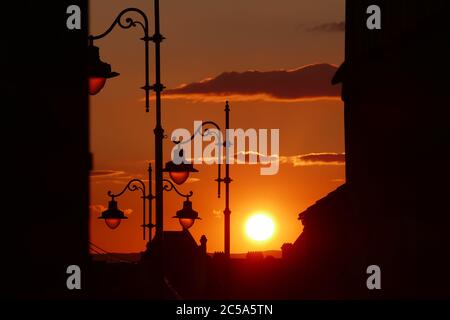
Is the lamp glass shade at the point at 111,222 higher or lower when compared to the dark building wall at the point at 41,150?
lower

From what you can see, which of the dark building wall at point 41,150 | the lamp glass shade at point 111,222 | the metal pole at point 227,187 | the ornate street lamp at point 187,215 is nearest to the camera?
the dark building wall at point 41,150

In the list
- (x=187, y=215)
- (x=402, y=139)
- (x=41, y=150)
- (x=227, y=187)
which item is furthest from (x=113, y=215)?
(x=41, y=150)

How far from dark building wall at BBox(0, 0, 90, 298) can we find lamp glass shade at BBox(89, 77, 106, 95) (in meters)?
0.60

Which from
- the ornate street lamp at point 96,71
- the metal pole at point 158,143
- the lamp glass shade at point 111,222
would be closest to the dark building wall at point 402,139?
the metal pole at point 158,143

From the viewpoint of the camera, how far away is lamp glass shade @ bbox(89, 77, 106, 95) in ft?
58.9

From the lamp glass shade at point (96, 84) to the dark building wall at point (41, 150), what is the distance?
0.60 m

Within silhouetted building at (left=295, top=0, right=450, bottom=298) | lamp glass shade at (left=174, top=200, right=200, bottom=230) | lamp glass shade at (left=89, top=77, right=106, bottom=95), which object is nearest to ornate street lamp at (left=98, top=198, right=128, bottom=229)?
lamp glass shade at (left=174, top=200, right=200, bottom=230)

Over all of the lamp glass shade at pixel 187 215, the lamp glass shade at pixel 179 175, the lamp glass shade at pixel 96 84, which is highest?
the lamp glass shade at pixel 96 84

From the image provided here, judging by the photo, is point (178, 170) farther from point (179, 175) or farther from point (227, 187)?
point (227, 187)

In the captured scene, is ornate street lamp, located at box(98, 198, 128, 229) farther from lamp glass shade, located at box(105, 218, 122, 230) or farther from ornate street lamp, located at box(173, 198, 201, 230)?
ornate street lamp, located at box(173, 198, 201, 230)

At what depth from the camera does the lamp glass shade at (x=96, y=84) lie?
58.9ft

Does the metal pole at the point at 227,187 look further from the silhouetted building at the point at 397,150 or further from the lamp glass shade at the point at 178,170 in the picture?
the silhouetted building at the point at 397,150

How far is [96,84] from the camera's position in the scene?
59.2 ft
